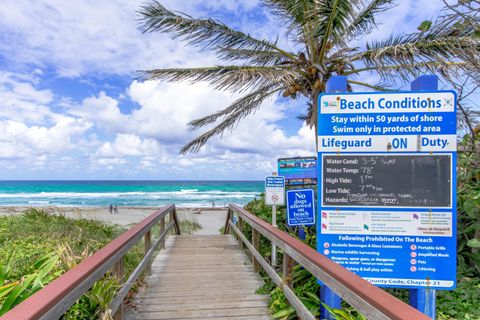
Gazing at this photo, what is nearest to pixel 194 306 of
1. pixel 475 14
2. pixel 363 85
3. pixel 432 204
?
pixel 432 204

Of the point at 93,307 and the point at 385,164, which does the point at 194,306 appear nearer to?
the point at 93,307

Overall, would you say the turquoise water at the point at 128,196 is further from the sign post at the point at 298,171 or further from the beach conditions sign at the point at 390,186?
the beach conditions sign at the point at 390,186

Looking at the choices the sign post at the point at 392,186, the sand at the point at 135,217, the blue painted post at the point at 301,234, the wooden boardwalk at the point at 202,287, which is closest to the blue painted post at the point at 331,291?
the sign post at the point at 392,186

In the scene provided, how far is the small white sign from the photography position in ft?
17.5

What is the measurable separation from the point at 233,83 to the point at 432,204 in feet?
11.9

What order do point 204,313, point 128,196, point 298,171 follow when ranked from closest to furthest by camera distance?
point 204,313 → point 298,171 → point 128,196

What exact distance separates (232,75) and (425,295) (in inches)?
156

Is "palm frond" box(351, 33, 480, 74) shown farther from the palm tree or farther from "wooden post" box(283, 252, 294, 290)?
"wooden post" box(283, 252, 294, 290)

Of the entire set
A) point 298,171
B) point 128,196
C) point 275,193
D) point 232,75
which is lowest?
point 128,196

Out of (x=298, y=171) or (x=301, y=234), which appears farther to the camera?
(x=298, y=171)

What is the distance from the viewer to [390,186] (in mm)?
2543

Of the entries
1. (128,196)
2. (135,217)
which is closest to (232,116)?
(135,217)

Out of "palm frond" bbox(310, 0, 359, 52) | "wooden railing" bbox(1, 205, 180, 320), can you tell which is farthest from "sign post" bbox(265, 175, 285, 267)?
"wooden railing" bbox(1, 205, 180, 320)

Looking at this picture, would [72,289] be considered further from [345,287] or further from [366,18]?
[366,18]
